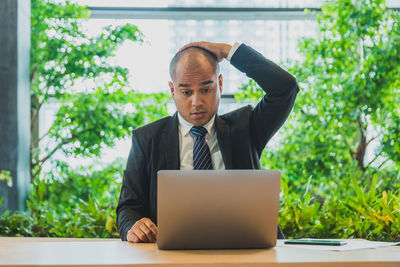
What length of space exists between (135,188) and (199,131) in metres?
0.35

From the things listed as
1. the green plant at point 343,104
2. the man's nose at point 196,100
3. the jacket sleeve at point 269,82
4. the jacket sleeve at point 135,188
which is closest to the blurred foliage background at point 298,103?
the green plant at point 343,104

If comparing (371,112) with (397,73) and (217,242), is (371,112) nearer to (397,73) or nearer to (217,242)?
(397,73)

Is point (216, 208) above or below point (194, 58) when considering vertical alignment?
below

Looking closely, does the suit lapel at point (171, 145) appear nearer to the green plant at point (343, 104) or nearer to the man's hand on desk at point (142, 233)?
the man's hand on desk at point (142, 233)

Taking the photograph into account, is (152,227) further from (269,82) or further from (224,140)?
(269,82)

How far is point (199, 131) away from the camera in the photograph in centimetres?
205

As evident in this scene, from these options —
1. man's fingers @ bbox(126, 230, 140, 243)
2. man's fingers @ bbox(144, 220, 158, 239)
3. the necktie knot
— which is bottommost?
man's fingers @ bbox(126, 230, 140, 243)

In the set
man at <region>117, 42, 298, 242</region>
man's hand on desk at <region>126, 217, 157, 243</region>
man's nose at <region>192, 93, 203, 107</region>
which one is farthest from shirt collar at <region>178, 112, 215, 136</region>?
man's hand on desk at <region>126, 217, 157, 243</region>

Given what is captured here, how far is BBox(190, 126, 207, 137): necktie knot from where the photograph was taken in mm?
2051

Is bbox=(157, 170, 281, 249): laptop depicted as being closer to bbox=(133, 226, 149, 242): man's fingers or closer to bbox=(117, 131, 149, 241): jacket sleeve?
bbox=(133, 226, 149, 242): man's fingers

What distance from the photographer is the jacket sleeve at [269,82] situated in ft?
6.37

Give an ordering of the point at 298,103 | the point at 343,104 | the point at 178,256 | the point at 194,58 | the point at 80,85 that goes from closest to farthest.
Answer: the point at 178,256 → the point at 194,58 → the point at 343,104 → the point at 298,103 → the point at 80,85

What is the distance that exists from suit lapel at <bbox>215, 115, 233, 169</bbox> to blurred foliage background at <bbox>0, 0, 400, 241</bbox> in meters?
1.93

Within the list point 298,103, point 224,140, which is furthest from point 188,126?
point 298,103
